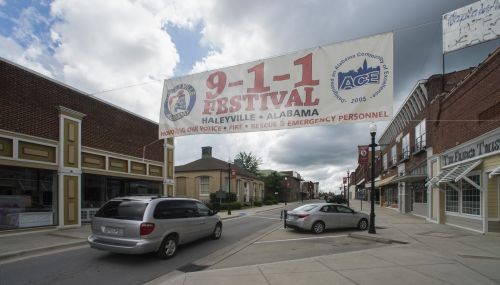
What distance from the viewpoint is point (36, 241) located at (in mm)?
11539

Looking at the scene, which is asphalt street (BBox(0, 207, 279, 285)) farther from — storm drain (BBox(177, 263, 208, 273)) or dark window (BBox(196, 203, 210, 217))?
dark window (BBox(196, 203, 210, 217))

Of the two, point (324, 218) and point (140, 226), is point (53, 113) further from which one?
point (324, 218)

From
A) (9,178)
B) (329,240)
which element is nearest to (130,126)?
(9,178)

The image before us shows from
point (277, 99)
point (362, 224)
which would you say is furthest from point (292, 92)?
point (362, 224)

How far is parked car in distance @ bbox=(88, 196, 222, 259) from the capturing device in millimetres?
8438

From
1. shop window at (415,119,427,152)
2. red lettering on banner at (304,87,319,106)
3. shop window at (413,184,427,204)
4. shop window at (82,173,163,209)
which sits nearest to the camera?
red lettering on banner at (304,87,319,106)

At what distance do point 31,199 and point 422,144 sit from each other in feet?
76.0

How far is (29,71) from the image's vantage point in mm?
14172

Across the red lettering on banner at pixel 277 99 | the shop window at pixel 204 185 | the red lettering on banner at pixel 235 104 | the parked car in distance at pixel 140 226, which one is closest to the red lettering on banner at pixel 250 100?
the red lettering on banner at pixel 235 104

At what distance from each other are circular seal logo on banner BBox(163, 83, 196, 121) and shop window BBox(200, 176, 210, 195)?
36.2 metres

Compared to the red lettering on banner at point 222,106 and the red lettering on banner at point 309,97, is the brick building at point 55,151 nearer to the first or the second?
the red lettering on banner at point 222,106

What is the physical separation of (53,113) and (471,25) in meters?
19.9

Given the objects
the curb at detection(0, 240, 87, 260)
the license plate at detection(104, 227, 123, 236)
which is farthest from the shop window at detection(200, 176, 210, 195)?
the license plate at detection(104, 227, 123, 236)

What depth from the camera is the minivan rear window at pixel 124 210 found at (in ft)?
28.6
